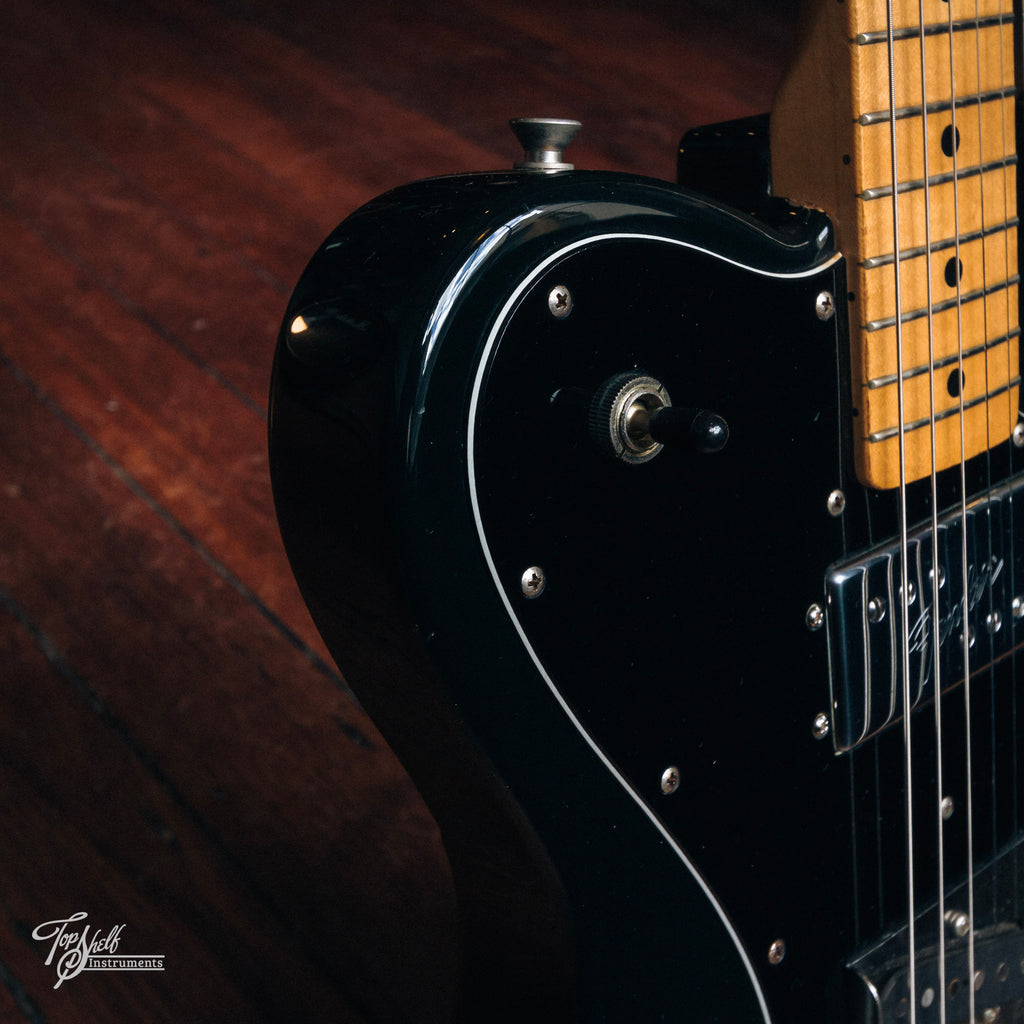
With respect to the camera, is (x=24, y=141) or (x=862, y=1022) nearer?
(x=862, y=1022)

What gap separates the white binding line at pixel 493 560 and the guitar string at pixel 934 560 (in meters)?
0.05

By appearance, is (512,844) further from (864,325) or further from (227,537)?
(227,537)

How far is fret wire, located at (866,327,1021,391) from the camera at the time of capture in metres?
0.49

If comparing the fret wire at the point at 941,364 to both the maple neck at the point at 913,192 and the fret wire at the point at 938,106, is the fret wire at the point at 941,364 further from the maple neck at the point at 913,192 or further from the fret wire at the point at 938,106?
the fret wire at the point at 938,106

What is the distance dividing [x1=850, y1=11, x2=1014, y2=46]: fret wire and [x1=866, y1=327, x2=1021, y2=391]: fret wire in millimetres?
131

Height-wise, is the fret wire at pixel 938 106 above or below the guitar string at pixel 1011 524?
above

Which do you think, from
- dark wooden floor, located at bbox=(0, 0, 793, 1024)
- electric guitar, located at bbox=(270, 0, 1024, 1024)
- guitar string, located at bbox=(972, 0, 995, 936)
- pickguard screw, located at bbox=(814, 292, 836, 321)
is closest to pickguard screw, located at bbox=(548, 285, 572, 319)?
electric guitar, located at bbox=(270, 0, 1024, 1024)

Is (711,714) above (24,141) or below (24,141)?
below

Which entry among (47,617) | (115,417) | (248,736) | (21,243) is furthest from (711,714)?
(21,243)

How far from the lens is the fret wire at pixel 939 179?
471 mm

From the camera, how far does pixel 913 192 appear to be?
1.59 ft

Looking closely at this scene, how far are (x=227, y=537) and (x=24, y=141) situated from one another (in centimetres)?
97

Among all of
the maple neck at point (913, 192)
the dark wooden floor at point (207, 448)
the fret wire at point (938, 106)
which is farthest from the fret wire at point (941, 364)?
the dark wooden floor at point (207, 448)

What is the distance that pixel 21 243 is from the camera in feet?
4.91
